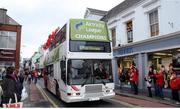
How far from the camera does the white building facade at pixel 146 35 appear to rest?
14672 millimetres

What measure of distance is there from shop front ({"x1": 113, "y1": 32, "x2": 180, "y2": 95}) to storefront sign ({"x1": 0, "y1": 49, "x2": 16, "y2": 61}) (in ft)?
69.8

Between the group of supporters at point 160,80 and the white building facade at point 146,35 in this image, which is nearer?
the group of supporters at point 160,80

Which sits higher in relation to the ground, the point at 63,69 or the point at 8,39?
the point at 8,39

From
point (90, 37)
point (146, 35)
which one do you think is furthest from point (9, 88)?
point (146, 35)

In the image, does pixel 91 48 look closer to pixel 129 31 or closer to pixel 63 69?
pixel 63 69

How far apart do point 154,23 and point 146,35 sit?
1.03 metres

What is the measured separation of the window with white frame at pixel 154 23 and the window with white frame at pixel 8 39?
1036 inches

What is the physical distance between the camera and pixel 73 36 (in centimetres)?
1119

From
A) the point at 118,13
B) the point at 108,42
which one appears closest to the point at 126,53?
the point at 118,13

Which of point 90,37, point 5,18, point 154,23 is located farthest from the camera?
point 5,18

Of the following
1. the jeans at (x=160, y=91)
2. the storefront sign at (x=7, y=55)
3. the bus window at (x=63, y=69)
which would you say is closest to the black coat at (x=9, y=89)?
the bus window at (x=63, y=69)

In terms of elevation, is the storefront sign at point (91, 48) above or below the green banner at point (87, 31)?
below

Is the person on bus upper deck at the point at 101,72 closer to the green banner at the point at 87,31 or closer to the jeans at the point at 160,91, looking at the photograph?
the green banner at the point at 87,31

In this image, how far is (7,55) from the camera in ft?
121
